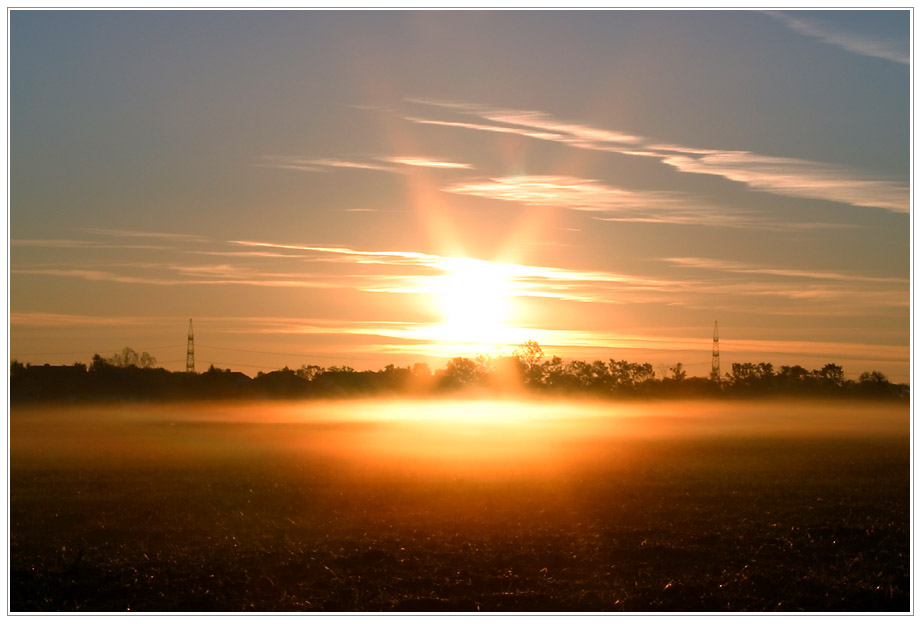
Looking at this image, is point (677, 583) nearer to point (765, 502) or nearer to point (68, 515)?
point (765, 502)

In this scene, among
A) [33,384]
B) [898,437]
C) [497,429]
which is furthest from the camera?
[33,384]

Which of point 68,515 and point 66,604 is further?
point 68,515

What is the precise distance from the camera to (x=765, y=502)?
20766mm

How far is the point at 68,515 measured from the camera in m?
19.5

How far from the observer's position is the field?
46.9 ft

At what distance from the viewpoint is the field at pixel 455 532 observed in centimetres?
1428

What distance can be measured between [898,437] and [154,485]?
2851cm

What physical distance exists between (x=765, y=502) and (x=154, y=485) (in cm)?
1475

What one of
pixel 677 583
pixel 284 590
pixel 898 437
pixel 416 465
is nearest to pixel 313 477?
pixel 416 465

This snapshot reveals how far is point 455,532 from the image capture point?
1720 centimetres

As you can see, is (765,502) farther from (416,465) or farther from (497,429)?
(497,429)
